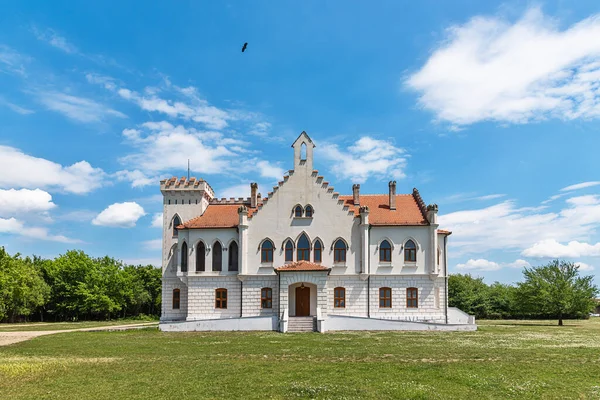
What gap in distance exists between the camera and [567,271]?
44.6 m

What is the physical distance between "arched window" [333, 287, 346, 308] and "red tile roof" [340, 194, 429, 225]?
5809mm

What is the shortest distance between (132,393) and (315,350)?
9993 millimetres

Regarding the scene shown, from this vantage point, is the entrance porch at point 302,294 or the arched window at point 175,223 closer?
the entrance porch at point 302,294

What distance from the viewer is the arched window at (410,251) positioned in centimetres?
3947

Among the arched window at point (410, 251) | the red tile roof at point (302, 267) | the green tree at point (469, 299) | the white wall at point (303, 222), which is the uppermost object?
the white wall at point (303, 222)

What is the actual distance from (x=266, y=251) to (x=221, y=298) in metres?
5.12

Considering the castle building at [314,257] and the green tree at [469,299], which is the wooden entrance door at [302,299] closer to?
the castle building at [314,257]

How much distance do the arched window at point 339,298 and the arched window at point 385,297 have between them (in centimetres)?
284

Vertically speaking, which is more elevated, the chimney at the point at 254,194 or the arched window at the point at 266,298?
the chimney at the point at 254,194

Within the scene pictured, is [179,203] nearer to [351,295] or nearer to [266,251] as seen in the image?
[266,251]

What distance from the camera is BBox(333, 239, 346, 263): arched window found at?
39.5 meters

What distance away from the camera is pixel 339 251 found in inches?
1559

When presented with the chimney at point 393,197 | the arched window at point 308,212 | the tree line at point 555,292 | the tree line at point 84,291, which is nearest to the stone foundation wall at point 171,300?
the arched window at point 308,212

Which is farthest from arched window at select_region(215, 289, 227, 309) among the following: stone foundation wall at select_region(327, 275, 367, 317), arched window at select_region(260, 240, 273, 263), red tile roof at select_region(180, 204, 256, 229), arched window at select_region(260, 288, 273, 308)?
stone foundation wall at select_region(327, 275, 367, 317)
